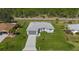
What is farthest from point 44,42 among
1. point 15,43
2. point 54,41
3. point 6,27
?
point 6,27

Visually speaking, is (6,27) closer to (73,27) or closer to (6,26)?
(6,26)

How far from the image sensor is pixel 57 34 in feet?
5.07

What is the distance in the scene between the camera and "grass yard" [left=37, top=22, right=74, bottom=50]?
4.94 feet

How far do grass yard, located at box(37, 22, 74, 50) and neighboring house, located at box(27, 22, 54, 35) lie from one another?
38 millimetres

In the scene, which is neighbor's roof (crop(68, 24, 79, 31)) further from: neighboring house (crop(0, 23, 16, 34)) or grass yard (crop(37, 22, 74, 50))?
neighboring house (crop(0, 23, 16, 34))

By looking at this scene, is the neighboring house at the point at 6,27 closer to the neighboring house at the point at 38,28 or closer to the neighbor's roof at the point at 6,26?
the neighbor's roof at the point at 6,26

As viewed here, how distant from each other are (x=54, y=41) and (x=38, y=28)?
0.58ft

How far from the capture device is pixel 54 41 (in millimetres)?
1520
